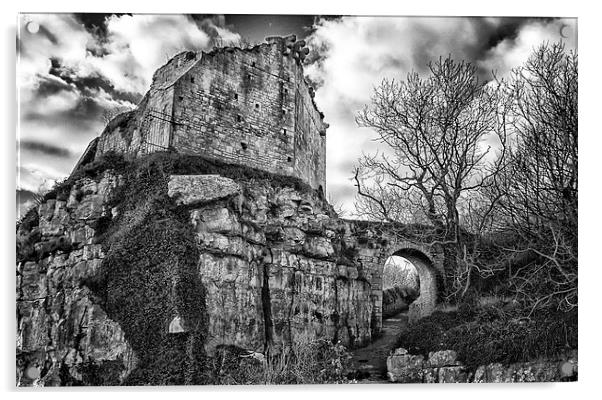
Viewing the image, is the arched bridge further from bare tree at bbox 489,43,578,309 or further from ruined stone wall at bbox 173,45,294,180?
bare tree at bbox 489,43,578,309

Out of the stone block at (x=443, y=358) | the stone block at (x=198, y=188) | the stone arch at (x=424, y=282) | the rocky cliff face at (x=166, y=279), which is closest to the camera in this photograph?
the rocky cliff face at (x=166, y=279)

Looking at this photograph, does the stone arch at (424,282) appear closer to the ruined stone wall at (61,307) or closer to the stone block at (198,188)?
the stone block at (198,188)

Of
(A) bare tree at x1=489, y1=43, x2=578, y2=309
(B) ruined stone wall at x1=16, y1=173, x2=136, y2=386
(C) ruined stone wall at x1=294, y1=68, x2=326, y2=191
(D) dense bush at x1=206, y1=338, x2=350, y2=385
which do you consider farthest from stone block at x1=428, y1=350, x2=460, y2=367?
(C) ruined stone wall at x1=294, y1=68, x2=326, y2=191

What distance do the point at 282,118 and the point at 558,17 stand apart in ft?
19.5

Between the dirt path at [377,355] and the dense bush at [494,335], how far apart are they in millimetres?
Result: 282

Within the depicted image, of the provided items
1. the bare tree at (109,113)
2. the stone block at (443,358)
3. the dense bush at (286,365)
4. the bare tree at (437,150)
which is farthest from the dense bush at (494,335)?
the bare tree at (109,113)

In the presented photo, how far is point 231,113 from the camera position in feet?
35.8

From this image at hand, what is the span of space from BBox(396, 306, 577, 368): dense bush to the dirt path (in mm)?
282

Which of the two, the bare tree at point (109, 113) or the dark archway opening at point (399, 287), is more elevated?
the bare tree at point (109, 113)

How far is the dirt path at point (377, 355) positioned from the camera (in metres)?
7.32

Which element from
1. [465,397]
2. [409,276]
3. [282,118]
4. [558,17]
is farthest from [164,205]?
[409,276]

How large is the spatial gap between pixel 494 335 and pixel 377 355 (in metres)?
1.67

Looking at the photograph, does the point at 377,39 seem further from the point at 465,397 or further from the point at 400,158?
the point at 465,397

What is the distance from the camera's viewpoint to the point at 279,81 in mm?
11789
